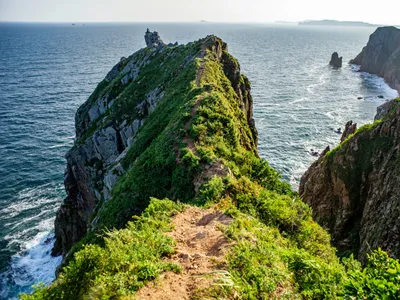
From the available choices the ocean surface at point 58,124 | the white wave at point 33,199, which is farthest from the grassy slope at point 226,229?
the white wave at point 33,199

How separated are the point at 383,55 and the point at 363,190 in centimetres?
14891

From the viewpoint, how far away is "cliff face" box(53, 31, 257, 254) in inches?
978

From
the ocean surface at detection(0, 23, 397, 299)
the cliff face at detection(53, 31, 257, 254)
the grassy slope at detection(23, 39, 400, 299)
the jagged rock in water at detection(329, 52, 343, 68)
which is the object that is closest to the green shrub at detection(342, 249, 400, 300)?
the grassy slope at detection(23, 39, 400, 299)

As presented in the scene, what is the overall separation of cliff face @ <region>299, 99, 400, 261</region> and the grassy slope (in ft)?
35.9

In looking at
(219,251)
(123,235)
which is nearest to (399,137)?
(219,251)

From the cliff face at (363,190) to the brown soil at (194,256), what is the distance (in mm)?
17892

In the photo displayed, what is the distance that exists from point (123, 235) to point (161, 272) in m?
3.25

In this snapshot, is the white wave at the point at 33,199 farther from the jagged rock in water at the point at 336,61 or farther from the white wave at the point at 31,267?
the jagged rock in water at the point at 336,61

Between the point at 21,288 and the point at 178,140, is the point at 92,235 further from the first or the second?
the point at 21,288

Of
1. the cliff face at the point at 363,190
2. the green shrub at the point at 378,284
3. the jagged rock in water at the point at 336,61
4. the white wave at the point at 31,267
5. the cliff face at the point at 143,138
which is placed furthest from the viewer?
the jagged rock in water at the point at 336,61

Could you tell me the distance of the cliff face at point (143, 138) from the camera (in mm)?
24844

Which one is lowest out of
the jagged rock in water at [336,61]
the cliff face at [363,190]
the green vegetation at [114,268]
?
the cliff face at [363,190]

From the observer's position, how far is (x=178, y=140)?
27109 mm

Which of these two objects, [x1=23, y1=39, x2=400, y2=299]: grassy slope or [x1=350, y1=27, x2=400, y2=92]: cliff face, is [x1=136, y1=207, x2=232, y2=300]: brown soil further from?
[x1=350, y1=27, x2=400, y2=92]: cliff face
